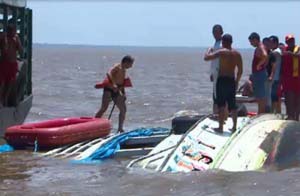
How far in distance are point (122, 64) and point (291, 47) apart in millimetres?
2960

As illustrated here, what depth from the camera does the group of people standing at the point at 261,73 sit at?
455 inches

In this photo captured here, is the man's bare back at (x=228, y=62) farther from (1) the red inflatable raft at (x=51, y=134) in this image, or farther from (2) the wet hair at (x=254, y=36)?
(1) the red inflatable raft at (x=51, y=134)

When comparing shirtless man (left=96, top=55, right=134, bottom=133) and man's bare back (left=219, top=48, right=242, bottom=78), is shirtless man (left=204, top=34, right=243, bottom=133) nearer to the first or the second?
man's bare back (left=219, top=48, right=242, bottom=78)

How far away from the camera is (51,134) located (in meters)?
12.6

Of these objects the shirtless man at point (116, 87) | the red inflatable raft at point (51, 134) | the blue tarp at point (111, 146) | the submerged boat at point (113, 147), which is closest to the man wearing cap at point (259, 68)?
the submerged boat at point (113, 147)

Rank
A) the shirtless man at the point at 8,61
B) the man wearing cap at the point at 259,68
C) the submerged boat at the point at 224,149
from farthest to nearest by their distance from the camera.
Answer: the shirtless man at the point at 8,61 → the man wearing cap at the point at 259,68 → the submerged boat at the point at 224,149

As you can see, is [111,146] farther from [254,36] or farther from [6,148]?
[254,36]

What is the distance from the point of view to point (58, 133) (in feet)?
41.5

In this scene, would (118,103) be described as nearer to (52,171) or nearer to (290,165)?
(52,171)

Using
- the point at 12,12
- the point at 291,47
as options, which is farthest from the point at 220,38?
the point at 12,12

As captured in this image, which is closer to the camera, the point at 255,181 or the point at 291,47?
the point at 255,181

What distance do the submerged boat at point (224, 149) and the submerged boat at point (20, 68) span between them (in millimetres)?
3843

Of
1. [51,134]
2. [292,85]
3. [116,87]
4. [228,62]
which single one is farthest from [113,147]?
[292,85]

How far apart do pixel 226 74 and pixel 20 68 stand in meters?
5.08
